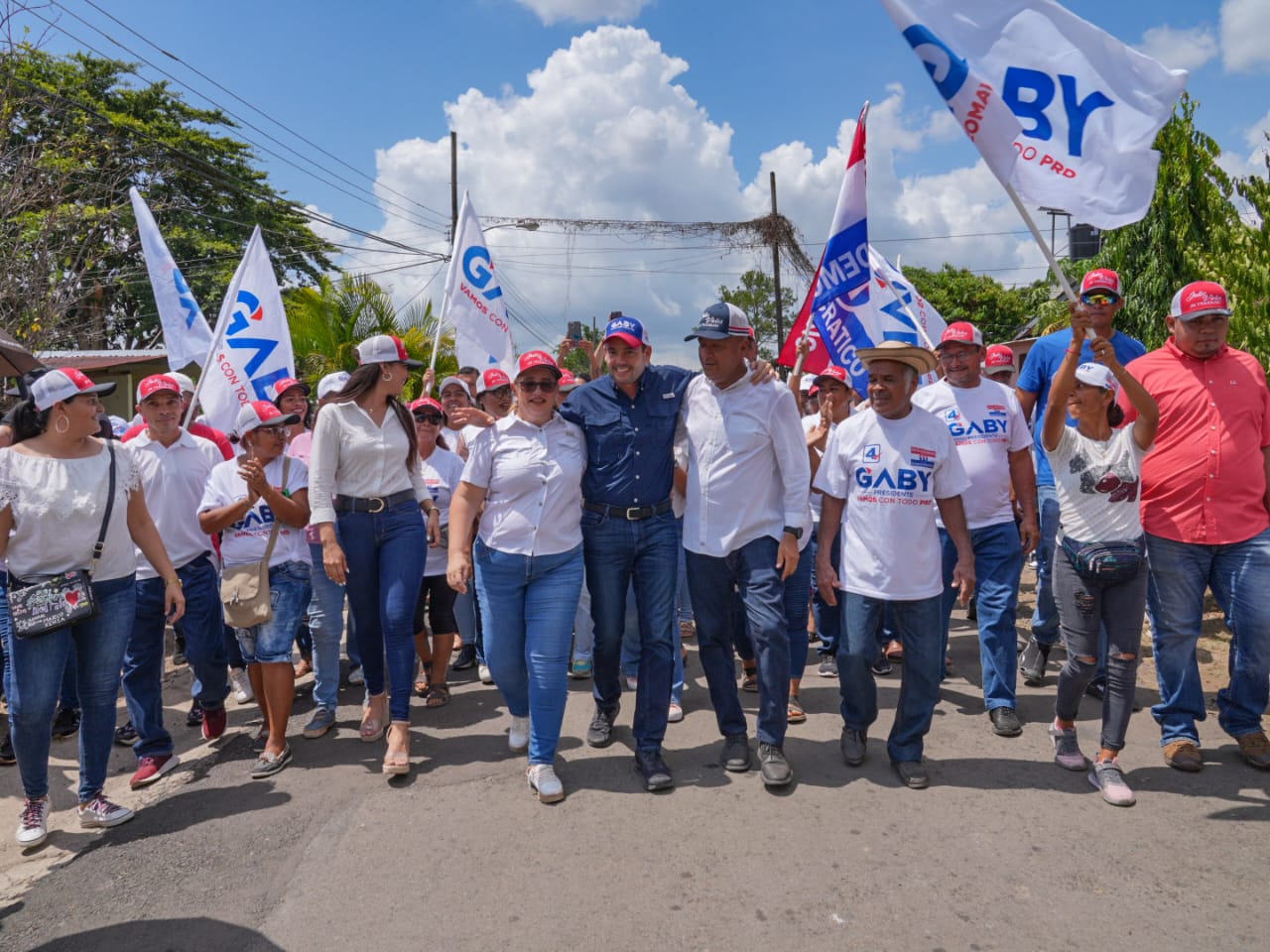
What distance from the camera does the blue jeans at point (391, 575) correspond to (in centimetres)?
428

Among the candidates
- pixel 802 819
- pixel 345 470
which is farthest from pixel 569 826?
pixel 345 470

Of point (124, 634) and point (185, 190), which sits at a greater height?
point (185, 190)

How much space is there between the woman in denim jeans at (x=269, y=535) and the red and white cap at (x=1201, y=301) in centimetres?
450

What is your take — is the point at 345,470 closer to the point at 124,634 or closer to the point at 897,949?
the point at 124,634

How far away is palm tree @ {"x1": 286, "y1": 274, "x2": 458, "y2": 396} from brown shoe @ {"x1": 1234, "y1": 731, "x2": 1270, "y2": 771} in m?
12.0

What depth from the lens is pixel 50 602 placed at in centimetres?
354

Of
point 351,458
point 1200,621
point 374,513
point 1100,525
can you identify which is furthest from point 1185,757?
point 351,458

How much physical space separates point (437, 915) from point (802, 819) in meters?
1.53

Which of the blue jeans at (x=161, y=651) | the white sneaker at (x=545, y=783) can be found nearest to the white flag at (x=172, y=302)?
the blue jeans at (x=161, y=651)

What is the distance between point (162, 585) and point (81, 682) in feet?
2.48

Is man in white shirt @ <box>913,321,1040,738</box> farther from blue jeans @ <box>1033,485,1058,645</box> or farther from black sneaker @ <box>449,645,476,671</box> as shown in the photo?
black sneaker @ <box>449,645,476,671</box>

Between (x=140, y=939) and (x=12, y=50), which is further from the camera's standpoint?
(x=12, y=50)

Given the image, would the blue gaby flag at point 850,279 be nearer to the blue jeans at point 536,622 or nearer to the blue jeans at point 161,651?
the blue jeans at point 536,622

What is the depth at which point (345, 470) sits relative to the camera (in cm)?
429
